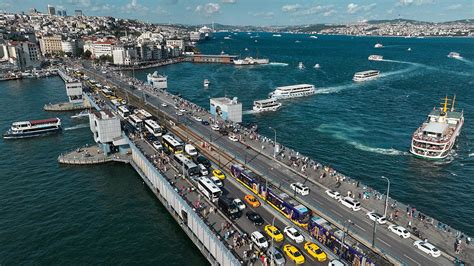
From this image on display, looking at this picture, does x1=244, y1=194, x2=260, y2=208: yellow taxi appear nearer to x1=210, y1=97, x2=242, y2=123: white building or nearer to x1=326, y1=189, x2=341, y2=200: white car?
x1=326, y1=189, x2=341, y2=200: white car

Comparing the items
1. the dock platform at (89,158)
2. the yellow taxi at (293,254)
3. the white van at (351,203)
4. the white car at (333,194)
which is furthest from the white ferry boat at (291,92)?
the yellow taxi at (293,254)

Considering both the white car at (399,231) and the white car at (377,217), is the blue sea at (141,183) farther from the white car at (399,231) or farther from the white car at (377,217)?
the white car at (399,231)

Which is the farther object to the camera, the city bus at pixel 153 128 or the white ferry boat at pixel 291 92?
the white ferry boat at pixel 291 92

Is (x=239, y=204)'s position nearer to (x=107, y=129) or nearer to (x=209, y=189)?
(x=209, y=189)

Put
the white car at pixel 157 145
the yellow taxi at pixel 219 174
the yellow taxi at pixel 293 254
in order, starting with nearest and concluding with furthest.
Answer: the yellow taxi at pixel 293 254, the yellow taxi at pixel 219 174, the white car at pixel 157 145

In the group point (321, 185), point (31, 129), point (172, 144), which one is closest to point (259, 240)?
point (321, 185)

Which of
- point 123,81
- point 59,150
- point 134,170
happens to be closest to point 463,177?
point 134,170
